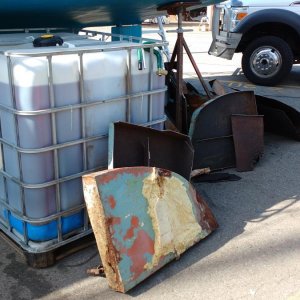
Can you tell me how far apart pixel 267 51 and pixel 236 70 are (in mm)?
2230

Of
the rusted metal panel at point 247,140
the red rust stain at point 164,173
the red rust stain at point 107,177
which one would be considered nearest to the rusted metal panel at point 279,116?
the rusted metal panel at point 247,140

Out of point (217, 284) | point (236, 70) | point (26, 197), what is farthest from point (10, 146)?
point (236, 70)

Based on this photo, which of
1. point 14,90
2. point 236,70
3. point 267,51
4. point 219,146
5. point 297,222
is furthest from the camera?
point 236,70

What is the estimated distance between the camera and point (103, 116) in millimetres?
2666

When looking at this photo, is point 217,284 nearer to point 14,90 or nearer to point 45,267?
point 45,267

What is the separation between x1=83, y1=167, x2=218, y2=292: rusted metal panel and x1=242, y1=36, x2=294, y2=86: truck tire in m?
5.29

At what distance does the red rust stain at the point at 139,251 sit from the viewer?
7.73 feet

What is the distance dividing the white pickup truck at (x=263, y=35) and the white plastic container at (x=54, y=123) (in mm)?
5088

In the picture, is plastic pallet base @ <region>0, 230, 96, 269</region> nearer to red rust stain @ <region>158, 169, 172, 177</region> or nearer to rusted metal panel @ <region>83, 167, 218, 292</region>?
rusted metal panel @ <region>83, 167, 218, 292</region>

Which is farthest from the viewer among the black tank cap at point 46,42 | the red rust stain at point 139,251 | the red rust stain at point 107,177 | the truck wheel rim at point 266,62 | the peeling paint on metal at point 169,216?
the truck wheel rim at point 266,62

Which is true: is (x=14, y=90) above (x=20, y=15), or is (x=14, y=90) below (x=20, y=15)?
below

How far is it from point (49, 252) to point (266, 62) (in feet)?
19.9

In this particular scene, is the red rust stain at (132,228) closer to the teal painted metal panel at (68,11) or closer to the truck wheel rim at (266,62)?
the teal painted metal panel at (68,11)

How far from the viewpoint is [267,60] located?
741 centimetres
